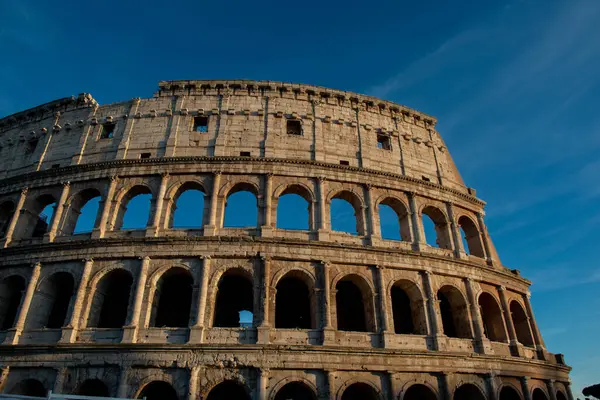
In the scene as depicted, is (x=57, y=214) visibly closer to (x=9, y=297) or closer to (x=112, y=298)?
(x=9, y=297)

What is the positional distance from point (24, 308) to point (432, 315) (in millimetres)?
15527

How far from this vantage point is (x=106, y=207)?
56.4 feet

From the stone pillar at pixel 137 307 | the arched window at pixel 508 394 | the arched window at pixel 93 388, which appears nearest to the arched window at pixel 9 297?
the arched window at pixel 93 388

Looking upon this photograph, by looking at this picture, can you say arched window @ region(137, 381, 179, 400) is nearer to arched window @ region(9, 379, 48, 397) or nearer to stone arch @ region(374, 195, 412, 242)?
arched window @ region(9, 379, 48, 397)

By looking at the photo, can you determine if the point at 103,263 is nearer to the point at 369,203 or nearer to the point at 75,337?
the point at 75,337

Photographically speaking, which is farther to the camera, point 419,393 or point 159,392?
point 419,393

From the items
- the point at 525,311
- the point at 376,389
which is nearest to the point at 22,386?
the point at 376,389

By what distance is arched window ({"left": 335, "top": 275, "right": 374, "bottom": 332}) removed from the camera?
16.0 meters

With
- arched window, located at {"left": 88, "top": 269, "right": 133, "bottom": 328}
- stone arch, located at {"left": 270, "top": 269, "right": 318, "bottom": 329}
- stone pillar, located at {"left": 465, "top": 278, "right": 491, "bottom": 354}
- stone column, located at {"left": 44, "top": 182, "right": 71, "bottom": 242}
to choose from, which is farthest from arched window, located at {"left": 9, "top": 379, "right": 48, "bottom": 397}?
stone pillar, located at {"left": 465, "top": 278, "right": 491, "bottom": 354}

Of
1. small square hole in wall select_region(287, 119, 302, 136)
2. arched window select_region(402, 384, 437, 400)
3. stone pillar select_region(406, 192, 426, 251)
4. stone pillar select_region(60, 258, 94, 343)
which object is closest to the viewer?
stone pillar select_region(60, 258, 94, 343)

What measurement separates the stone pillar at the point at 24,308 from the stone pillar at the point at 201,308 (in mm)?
6623


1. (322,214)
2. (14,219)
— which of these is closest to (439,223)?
(322,214)

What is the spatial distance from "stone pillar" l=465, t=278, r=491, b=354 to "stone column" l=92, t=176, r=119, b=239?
604 inches

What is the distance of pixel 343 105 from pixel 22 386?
17742 mm
